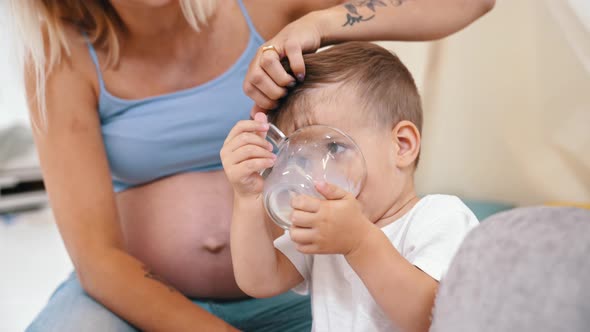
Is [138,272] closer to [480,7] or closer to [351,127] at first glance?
[351,127]

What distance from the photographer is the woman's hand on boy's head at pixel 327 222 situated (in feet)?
2.45

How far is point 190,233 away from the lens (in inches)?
46.7

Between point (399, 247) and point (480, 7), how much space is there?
0.50 m

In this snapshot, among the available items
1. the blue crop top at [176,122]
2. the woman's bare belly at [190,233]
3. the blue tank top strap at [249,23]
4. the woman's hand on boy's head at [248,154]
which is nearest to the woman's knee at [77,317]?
the woman's bare belly at [190,233]

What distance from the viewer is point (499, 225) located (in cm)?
66

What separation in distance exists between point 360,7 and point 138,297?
2.14 ft

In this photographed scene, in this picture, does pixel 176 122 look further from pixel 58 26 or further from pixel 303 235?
pixel 303 235

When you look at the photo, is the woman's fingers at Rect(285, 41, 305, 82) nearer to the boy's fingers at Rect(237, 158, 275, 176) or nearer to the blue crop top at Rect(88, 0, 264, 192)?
the boy's fingers at Rect(237, 158, 275, 176)

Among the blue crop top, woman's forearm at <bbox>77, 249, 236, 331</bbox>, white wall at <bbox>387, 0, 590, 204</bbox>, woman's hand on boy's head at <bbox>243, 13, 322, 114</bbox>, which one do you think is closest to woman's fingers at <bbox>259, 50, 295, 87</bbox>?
woman's hand on boy's head at <bbox>243, 13, 322, 114</bbox>

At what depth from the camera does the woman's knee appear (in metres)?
1.04

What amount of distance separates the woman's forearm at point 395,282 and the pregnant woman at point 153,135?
0.38 m

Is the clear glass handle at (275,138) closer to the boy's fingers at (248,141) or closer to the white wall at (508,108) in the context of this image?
the boy's fingers at (248,141)

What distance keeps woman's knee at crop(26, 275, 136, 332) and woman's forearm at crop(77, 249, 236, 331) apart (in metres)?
0.01

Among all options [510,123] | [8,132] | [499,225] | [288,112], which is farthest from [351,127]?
[8,132]
